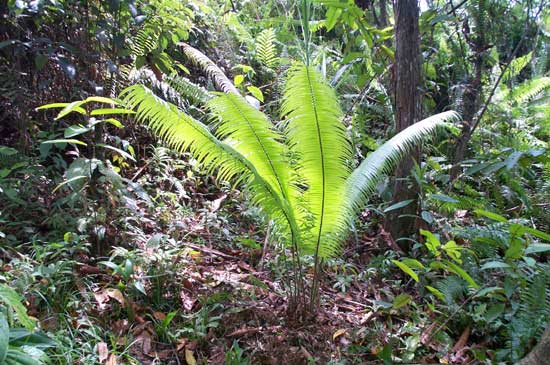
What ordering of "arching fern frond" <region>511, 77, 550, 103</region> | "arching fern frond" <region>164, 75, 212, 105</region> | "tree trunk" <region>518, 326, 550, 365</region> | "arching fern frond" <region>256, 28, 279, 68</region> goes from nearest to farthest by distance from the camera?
"tree trunk" <region>518, 326, 550, 365</region>, "arching fern frond" <region>164, 75, 212, 105</region>, "arching fern frond" <region>256, 28, 279, 68</region>, "arching fern frond" <region>511, 77, 550, 103</region>

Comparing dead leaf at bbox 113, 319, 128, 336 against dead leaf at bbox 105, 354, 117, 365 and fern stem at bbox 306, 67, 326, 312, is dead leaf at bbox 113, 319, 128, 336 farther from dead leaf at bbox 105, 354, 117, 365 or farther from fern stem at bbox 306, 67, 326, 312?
fern stem at bbox 306, 67, 326, 312

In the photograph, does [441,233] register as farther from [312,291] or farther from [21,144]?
[21,144]

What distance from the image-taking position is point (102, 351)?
6.05ft

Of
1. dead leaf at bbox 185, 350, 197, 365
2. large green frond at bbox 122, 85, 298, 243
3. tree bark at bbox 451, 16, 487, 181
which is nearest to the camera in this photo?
dead leaf at bbox 185, 350, 197, 365

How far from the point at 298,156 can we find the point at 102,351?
4.15 feet

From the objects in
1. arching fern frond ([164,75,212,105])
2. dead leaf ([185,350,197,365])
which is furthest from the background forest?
arching fern frond ([164,75,212,105])

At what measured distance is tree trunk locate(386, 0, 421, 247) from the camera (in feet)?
9.18

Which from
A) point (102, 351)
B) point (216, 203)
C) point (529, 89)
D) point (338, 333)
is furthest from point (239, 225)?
point (529, 89)

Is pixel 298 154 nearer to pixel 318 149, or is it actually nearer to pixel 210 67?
pixel 318 149

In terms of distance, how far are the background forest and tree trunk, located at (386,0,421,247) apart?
0.01 m

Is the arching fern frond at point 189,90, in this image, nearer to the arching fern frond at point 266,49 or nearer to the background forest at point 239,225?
the background forest at point 239,225

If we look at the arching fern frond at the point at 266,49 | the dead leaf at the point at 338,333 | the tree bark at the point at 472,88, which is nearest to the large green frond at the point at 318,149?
the dead leaf at the point at 338,333

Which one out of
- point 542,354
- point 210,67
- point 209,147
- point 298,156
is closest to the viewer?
point 542,354

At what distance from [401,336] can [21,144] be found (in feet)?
8.37
